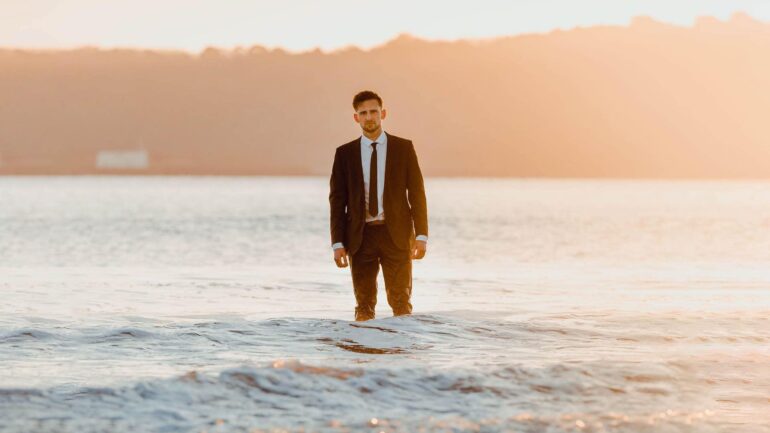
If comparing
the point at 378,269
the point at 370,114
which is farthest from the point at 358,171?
the point at 378,269

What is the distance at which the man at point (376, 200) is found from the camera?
988 cm

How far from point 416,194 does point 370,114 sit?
34.5 inches

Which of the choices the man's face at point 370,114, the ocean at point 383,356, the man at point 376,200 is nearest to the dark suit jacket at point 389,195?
the man at point 376,200

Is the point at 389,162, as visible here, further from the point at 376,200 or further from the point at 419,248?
the point at 419,248

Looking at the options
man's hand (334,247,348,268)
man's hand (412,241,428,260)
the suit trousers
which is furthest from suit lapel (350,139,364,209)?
man's hand (412,241,428,260)

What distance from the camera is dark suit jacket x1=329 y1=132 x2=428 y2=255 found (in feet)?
32.4

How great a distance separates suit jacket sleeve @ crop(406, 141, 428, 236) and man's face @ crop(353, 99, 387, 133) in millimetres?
416

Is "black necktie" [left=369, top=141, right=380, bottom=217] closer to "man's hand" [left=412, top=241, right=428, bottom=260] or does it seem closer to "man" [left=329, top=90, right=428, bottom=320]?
"man" [left=329, top=90, right=428, bottom=320]

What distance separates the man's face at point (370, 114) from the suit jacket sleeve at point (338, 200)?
440 mm

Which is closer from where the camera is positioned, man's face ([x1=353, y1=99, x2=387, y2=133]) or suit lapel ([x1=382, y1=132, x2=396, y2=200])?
man's face ([x1=353, y1=99, x2=387, y2=133])

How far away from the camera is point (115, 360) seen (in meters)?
8.91

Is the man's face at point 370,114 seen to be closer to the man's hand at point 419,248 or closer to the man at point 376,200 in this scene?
the man at point 376,200

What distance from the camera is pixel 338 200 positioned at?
1012 cm

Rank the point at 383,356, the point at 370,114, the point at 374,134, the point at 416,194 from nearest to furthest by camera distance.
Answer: the point at 383,356 → the point at 370,114 → the point at 374,134 → the point at 416,194
